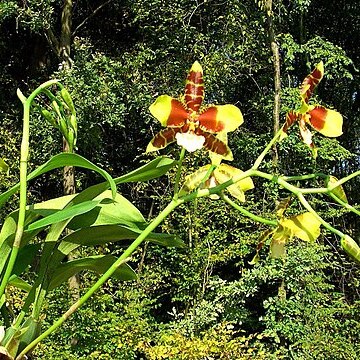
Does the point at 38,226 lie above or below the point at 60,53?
above

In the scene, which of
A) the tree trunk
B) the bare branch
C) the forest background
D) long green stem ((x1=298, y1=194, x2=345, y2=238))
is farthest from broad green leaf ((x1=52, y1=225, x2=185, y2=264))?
A: the bare branch

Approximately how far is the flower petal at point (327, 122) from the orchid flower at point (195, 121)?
2.1 inches

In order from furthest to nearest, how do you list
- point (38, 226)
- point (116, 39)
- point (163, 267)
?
point (116, 39), point (163, 267), point (38, 226)

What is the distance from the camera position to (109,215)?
478 millimetres

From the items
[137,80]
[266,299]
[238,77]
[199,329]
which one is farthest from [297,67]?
[199,329]

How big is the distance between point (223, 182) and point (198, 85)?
0.24ft

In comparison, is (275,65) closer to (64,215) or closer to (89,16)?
(89,16)

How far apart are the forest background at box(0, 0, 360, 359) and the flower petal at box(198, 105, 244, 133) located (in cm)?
283

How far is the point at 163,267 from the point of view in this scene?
4.09 metres

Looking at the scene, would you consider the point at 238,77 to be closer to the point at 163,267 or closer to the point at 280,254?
the point at 163,267

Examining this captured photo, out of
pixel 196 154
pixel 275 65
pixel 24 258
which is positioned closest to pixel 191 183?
pixel 24 258

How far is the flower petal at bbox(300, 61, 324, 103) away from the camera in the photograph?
451 mm

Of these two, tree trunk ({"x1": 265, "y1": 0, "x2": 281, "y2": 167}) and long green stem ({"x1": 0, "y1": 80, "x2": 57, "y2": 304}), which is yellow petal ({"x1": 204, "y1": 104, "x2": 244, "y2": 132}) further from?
tree trunk ({"x1": 265, "y1": 0, "x2": 281, "y2": 167})

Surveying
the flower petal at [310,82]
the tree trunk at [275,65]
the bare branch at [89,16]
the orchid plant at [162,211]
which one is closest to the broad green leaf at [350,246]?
the orchid plant at [162,211]
